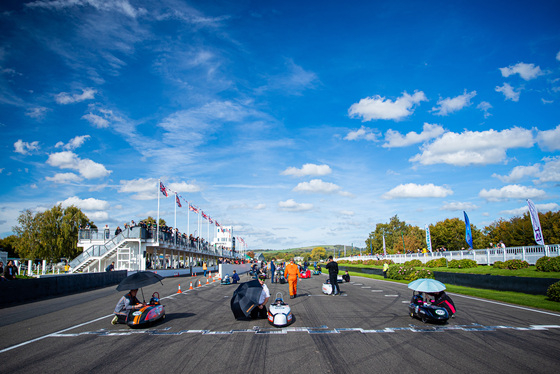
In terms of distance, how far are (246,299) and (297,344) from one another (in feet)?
10.0

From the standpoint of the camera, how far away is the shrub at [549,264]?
20.1 m

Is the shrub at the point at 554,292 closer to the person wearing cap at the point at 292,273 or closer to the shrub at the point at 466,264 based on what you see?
the person wearing cap at the point at 292,273

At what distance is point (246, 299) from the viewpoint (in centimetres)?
1075

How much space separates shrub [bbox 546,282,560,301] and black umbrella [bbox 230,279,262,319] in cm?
1123

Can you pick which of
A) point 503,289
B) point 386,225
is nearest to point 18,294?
point 503,289

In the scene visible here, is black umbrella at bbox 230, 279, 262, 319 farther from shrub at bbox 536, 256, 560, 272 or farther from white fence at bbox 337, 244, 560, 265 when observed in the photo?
white fence at bbox 337, 244, 560, 265

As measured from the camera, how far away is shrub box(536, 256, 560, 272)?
20.1 m

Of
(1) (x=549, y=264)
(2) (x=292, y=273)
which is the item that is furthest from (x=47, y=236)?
(1) (x=549, y=264)

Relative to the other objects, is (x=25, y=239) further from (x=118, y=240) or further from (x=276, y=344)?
(x=276, y=344)

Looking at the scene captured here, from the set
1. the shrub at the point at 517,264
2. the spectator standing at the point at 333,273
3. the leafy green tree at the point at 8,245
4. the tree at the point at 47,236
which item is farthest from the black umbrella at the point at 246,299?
the leafy green tree at the point at 8,245

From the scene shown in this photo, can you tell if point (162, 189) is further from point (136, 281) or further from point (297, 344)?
point (297, 344)

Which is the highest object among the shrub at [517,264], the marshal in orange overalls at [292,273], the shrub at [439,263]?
the marshal in orange overalls at [292,273]

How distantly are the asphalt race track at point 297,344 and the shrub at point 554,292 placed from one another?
8.22 ft

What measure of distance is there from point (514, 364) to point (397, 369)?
2074 mm
